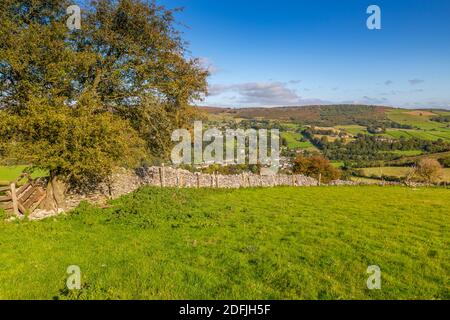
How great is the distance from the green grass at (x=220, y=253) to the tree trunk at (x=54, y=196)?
7.74ft

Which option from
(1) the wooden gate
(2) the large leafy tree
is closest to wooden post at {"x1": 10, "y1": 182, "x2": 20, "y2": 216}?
(1) the wooden gate

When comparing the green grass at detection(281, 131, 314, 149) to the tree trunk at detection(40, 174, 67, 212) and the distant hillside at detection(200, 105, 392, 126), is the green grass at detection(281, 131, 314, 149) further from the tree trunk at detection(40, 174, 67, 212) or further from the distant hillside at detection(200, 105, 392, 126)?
the tree trunk at detection(40, 174, 67, 212)

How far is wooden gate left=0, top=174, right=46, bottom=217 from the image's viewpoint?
17906mm

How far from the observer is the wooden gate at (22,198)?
1791 cm

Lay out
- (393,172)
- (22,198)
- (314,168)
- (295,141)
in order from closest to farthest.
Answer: (22,198) → (314,168) → (393,172) → (295,141)

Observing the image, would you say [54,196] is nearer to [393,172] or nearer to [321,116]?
[393,172]

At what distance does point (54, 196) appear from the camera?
20.0m

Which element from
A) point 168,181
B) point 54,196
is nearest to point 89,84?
point 54,196

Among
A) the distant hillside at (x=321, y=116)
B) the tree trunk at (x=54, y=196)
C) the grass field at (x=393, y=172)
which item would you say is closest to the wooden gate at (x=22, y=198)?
the tree trunk at (x=54, y=196)

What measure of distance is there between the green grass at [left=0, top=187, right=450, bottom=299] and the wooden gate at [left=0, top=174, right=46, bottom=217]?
8.93 ft

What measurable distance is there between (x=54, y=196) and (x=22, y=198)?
5.50ft

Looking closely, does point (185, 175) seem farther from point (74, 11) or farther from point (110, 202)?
point (74, 11)

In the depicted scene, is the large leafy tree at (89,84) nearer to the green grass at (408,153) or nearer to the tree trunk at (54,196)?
the tree trunk at (54,196)

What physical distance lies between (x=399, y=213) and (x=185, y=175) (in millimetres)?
21073
